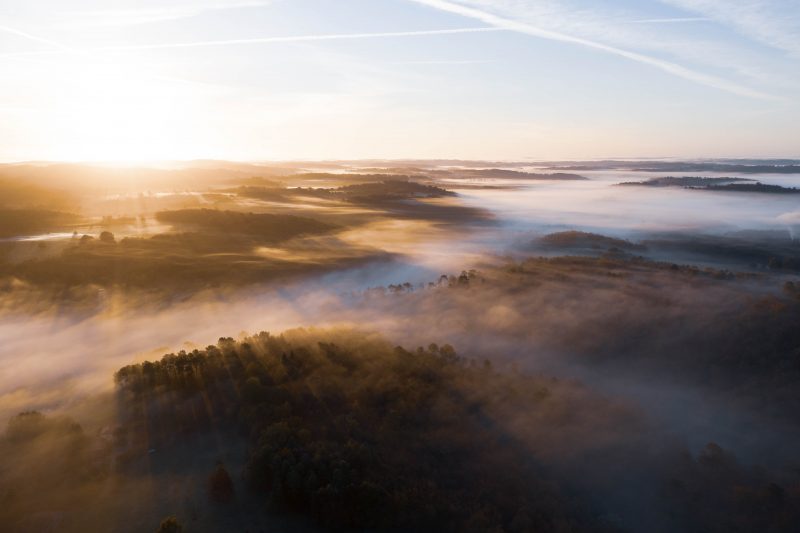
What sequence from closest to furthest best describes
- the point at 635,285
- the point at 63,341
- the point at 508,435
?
the point at 508,435
the point at 63,341
the point at 635,285

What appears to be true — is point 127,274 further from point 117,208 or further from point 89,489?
point 117,208

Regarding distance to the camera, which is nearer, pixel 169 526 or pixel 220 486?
pixel 169 526

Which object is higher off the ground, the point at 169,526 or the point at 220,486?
the point at 169,526

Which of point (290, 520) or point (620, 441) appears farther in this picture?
point (620, 441)

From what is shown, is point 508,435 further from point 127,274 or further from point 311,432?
point 127,274

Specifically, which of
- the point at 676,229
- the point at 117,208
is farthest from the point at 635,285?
the point at 117,208

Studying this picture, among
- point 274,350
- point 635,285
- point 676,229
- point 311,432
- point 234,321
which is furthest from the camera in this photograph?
point 676,229

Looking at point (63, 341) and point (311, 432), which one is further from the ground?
point (311, 432)

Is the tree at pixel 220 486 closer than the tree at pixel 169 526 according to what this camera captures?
No

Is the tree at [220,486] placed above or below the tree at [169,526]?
below

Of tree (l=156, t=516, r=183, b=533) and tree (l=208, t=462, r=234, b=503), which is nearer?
tree (l=156, t=516, r=183, b=533)

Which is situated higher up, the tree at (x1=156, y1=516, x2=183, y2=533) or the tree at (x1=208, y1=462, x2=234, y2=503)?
the tree at (x1=156, y1=516, x2=183, y2=533)
